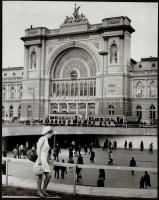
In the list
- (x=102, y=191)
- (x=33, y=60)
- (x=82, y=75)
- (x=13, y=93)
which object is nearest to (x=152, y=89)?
(x=82, y=75)

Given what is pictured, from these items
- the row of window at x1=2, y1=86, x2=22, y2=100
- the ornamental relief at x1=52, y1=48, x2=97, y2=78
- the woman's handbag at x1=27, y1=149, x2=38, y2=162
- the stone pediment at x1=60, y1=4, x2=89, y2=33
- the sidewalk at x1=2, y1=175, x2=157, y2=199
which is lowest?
the sidewalk at x1=2, y1=175, x2=157, y2=199

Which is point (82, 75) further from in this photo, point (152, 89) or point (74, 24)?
point (152, 89)

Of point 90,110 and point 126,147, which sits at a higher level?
point 90,110

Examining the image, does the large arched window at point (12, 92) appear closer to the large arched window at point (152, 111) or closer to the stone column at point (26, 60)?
the stone column at point (26, 60)

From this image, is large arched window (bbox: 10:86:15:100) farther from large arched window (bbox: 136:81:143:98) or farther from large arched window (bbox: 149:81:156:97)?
large arched window (bbox: 149:81:156:97)

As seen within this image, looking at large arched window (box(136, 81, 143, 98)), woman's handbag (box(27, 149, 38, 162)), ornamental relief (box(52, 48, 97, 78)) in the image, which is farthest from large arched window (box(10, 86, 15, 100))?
woman's handbag (box(27, 149, 38, 162))

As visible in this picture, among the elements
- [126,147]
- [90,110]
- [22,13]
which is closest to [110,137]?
[126,147]

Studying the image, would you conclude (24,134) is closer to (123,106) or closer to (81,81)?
(123,106)
